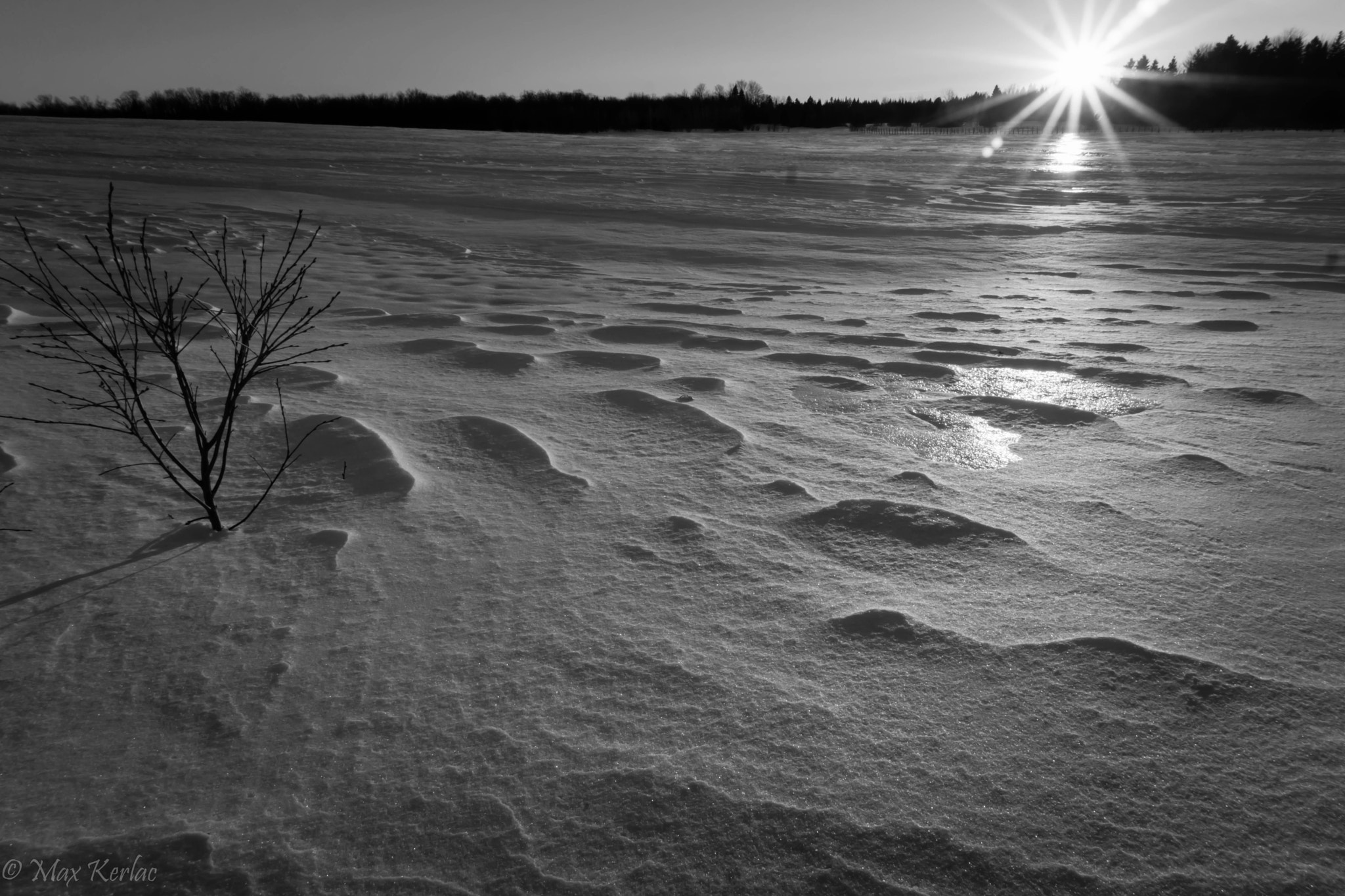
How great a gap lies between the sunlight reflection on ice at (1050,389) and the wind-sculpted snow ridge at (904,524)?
82cm

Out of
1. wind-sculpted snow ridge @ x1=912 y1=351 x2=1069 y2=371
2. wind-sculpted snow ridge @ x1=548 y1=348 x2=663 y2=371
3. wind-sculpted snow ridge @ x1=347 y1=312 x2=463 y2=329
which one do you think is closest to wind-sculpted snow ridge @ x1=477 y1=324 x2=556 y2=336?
wind-sculpted snow ridge @ x1=347 y1=312 x2=463 y2=329

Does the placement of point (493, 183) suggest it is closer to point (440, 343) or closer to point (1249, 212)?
point (440, 343)

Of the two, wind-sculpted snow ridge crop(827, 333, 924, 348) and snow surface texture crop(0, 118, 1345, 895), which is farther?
wind-sculpted snow ridge crop(827, 333, 924, 348)

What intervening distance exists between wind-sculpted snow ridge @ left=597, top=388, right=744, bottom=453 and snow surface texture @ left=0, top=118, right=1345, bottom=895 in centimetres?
1

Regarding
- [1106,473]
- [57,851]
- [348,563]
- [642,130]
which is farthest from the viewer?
[642,130]

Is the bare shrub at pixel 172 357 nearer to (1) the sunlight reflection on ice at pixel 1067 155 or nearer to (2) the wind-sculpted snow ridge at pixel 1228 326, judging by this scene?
(2) the wind-sculpted snow ridge at pixel 1228 326

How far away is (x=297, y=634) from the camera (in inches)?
46.0

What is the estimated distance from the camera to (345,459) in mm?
1755

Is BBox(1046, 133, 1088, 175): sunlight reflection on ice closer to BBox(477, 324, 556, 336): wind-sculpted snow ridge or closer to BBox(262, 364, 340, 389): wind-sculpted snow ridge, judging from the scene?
BBox(477, 324, 556, 336): wind-sculpted snow ridge

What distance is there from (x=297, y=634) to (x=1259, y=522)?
5.59 feet

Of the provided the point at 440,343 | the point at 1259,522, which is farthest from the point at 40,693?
the point at 1259,522

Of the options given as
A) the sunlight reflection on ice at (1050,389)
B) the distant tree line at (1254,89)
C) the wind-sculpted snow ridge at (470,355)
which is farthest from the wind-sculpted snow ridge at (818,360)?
the distant tree line at (1254,89)

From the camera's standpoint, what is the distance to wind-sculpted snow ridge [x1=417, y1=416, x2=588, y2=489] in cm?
168

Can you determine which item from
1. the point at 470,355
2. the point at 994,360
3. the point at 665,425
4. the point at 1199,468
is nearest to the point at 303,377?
the point at 470,355
